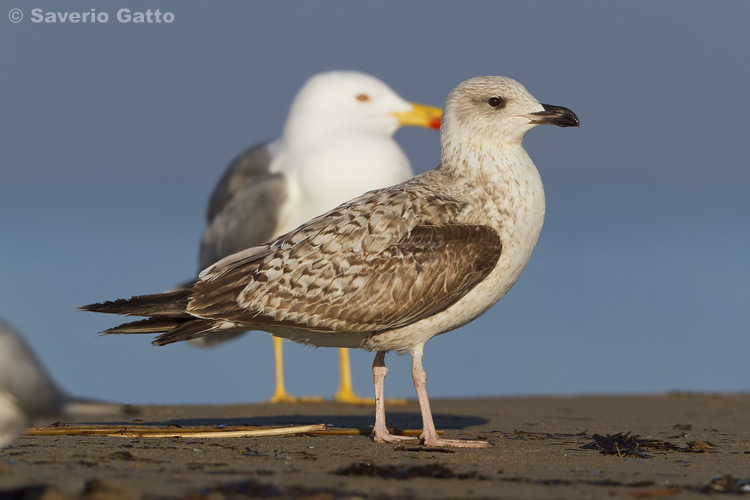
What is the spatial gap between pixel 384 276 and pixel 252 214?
21.6 feet

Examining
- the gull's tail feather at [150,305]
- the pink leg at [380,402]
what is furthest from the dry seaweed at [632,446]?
the gull's tail feather at [150,305]

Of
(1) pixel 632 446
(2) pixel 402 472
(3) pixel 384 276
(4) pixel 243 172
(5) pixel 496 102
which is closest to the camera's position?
(2) pixel 402 472

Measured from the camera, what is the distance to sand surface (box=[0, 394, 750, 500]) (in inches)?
181

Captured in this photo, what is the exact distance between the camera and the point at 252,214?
1370 cm

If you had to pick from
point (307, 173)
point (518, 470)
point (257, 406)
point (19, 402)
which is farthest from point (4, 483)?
point (307, 173)

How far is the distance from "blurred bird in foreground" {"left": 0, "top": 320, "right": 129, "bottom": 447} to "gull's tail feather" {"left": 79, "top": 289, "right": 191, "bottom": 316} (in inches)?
95.2

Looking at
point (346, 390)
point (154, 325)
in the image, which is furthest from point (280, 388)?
point (154, 325)

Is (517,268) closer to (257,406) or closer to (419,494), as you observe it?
(419,494)

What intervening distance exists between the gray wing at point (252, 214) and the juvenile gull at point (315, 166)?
1cm

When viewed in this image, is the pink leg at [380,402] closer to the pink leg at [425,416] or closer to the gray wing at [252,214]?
the pink leg at [425,416]

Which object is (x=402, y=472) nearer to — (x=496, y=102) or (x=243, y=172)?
(x=496, y=102)

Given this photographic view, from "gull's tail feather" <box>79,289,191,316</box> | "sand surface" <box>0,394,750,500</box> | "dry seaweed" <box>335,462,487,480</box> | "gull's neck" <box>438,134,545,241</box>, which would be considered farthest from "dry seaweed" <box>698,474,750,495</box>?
"gull's tail feather" <box>79,289,191,316</box>

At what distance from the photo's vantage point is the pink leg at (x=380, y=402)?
7291 millimetres

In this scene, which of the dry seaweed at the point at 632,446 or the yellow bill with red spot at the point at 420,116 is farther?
the yellow bill with red spot at the point at 420,116
